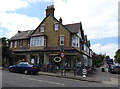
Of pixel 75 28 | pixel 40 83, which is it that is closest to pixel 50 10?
pixel 75 28

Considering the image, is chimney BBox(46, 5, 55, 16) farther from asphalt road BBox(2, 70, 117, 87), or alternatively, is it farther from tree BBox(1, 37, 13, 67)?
asphalt road BBox(2, 70, 117, 87)

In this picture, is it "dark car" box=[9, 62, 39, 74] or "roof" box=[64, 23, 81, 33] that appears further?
"roof" box=[64, 23, 81, 33]

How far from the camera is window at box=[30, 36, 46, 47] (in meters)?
29.5

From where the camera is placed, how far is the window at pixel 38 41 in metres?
29.5

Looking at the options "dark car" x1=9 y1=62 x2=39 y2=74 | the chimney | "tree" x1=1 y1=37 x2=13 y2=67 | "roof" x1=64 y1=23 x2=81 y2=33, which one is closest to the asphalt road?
"dark car" x1=9 y1=62 x2=39 y2=74

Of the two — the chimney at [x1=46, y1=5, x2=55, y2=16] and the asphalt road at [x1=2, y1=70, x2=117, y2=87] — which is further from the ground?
the chimney at [x1=46, y1=5, x2=55, y2=16]

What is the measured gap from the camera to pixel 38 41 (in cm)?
3009

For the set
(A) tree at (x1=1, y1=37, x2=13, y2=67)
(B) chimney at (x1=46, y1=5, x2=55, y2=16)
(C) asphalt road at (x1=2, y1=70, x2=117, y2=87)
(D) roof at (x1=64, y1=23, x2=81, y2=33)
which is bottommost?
(C) asphalt road at (x1=2, y1=70, x2=117, y2=87)

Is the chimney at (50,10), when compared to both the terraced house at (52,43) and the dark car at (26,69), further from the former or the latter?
the dark car at (26,69)

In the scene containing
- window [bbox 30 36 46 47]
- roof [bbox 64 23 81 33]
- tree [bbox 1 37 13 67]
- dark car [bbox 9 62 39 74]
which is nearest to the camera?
dark car [bbox 9 62 39 74]

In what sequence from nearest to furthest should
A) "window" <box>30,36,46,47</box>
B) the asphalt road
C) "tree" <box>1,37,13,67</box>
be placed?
the asphalt road, "tree" <box>1,37,13,67</box>, "window" <box>30,36,46,47</box>

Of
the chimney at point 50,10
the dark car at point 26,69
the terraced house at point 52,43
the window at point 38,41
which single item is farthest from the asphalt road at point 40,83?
the chimney at point 50,10

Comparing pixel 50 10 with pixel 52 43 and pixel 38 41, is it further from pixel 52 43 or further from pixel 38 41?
pixel 52 43

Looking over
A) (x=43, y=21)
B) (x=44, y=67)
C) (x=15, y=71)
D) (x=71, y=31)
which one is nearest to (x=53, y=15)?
(x=43, y=21)
